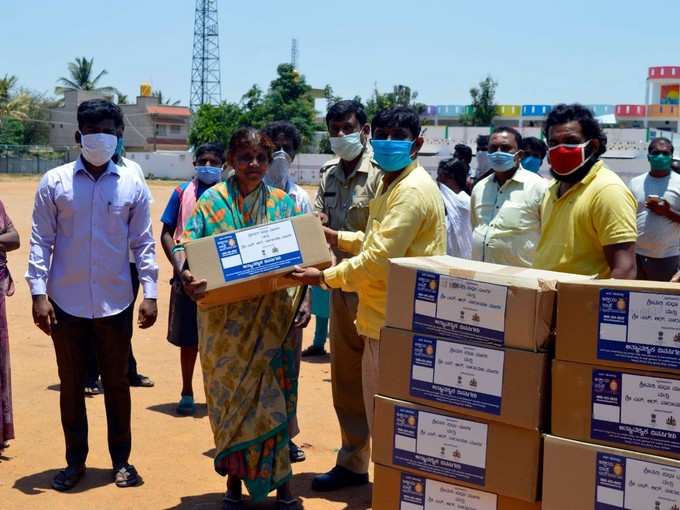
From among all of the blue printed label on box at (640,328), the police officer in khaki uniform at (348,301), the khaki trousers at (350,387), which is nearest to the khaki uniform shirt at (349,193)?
the police officer in khaki uniform at (348,301)

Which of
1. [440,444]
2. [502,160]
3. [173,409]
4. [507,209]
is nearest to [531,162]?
[502,160]

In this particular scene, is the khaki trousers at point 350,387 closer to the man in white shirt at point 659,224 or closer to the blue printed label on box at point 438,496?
the blue printed label on box at point 438,496

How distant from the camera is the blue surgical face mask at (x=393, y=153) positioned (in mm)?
4293

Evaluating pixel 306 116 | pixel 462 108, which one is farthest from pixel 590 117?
pixel 462 108

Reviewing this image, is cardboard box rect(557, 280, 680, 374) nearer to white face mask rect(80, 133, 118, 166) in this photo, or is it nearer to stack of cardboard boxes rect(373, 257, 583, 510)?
stack of cardboard boxes rect(373, 257, 583, 510)

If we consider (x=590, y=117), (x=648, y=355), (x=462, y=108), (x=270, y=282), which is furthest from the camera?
(x=462, y=108)

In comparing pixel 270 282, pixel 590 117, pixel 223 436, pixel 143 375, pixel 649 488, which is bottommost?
pixel 143 375

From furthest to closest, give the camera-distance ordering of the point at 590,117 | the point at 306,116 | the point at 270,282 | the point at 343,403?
the point at 306,116 → the point at 343,403 → the point at 270,282 → the point at 590,117

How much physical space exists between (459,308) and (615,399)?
61 cm

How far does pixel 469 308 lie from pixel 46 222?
108 inches

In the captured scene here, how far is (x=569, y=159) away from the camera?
3830mm

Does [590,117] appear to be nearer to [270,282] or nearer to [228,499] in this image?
[270,282]

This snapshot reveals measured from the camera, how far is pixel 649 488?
2758 millimetres

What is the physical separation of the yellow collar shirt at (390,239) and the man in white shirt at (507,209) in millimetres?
1230
